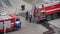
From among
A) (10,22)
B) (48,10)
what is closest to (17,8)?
(48,10)

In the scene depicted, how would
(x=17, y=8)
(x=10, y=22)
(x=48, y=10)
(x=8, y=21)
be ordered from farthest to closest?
(x=17, y=8), (x=48, y=10), (x=10, y=22), (x=8, y=21)

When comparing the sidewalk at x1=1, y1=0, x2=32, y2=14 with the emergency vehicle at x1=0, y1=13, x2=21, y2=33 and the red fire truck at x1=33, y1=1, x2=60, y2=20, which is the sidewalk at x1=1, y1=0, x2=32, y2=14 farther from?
the emergency vehicle at x1=0, y1=13, x2=21, y2=33

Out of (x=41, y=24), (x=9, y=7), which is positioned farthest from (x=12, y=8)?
(x=41, y=24)

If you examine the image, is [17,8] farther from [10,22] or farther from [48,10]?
[10,22]

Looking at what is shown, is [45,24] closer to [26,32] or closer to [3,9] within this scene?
[26,32]

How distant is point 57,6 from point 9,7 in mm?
7764

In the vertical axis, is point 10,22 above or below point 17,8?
below

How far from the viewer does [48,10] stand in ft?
78.3

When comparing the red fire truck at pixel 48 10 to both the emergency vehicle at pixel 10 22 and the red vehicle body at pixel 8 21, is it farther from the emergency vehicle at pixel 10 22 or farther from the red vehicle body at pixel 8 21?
the red vehicle body at pixel 8 21

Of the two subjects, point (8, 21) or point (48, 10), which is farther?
point (48, 10)

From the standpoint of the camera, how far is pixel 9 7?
2958 centimetres

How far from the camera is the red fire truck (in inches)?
929

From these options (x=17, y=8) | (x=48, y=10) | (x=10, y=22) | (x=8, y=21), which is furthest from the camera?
(x=17, y=8)

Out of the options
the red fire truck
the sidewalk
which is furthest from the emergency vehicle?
the sidewalk
